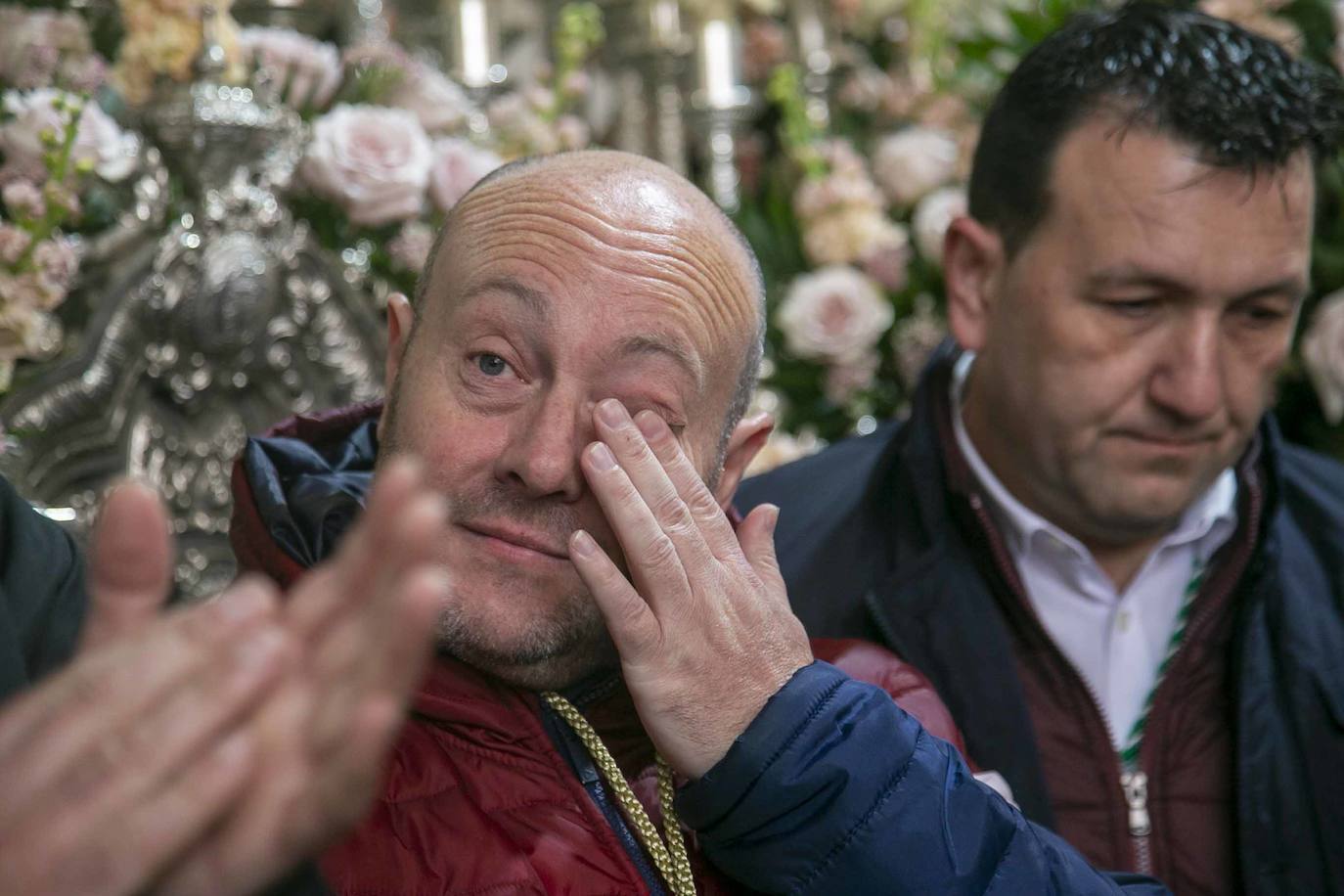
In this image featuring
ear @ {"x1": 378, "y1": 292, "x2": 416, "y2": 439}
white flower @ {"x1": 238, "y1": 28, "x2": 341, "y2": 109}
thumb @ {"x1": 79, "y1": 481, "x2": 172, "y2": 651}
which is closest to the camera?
thumb @ {"x1": 79, "y1": 481, "x2": 172, "y2": 651}

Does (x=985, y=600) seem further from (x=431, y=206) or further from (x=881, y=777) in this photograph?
(x=431, y=206)

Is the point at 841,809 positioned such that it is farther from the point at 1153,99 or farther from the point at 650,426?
the point at 1153,99

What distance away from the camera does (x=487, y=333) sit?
163cm

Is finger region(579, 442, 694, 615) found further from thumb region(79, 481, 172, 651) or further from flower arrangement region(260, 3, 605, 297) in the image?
flower arrangement region(260, 3, 605, 297)

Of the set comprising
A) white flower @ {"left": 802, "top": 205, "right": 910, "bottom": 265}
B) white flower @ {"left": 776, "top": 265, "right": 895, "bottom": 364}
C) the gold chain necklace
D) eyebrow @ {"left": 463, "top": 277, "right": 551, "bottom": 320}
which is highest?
eyebrow @ {"left": 463, "top": 277, "right": 551, "bottom": 320}

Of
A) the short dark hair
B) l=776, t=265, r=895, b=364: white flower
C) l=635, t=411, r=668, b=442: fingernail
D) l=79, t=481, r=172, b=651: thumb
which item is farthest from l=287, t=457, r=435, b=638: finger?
l=776, t=265, r=895, b=364: white flower

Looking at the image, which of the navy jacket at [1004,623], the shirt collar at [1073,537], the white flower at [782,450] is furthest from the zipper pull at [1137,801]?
the white flower at [782,450]

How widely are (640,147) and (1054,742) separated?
5.18ft

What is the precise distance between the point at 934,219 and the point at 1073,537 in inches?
30.7

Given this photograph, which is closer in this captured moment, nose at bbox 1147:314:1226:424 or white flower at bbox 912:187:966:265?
nose at bbox 1147:314:1226:424

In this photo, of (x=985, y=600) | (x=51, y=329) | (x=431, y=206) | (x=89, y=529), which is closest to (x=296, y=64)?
(x=431, y=206)

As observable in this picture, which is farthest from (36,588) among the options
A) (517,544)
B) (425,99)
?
(425,99)

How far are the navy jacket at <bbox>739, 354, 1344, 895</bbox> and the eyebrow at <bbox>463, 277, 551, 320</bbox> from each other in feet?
2.63

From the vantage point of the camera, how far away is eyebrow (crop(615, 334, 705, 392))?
5.27ft
